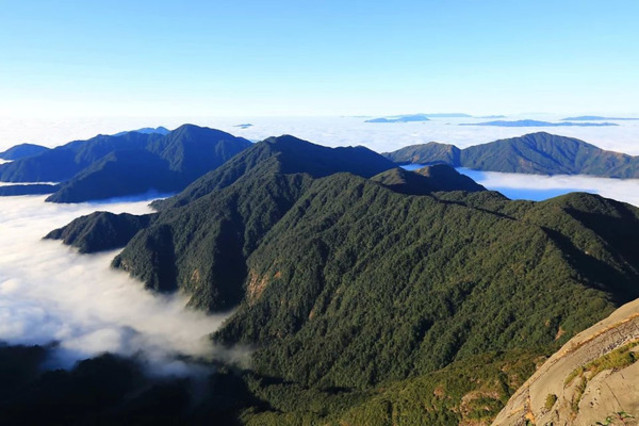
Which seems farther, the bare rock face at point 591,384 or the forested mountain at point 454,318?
the forested mountain at point 454,318

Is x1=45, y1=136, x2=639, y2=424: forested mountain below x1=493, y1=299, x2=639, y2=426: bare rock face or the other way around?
below

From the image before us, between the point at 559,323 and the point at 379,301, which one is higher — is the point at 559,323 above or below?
above

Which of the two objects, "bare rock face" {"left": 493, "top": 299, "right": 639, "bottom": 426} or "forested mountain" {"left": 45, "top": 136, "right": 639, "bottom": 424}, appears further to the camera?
"forested mountain" {"left": 45, "top": 136, "right": 639, "bottom": 424}

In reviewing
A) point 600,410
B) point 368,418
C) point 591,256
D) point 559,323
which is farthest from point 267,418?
point 591,256

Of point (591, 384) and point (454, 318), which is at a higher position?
point (591, 384)

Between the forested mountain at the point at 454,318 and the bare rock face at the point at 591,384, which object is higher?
the bare rock face at the point at 591,384

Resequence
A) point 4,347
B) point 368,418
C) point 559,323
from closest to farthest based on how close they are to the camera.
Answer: point 368,418 → point 559,323 → point 4,347

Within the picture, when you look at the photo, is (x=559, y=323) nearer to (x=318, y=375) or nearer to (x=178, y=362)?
(x=318, y=375)

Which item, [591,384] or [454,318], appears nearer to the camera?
[591,384]
